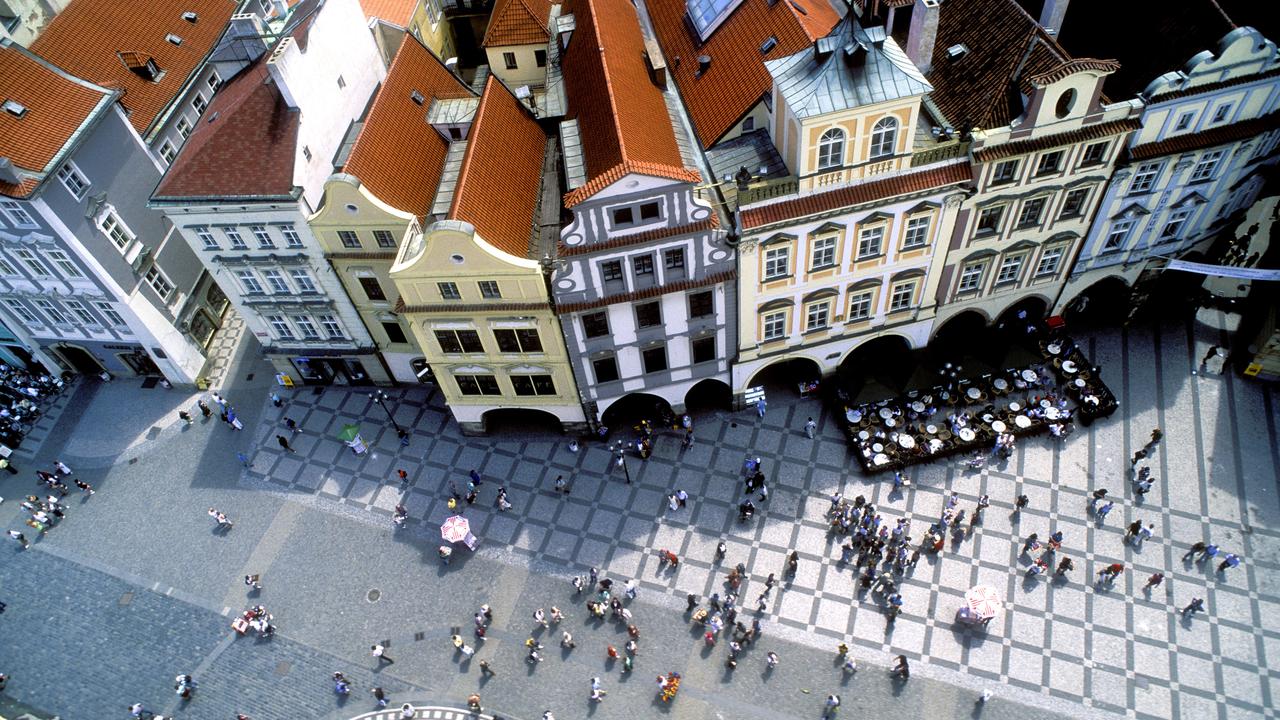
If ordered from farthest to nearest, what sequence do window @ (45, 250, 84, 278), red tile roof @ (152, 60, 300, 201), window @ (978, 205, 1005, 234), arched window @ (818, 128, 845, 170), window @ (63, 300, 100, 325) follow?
window @ (63, 300, 100, 325), window @ (45, 250, 84, 278), red tile roof @ (152, 60, 300, 201), window @ (978, 205, 1005, 234), arched window @ (818, 128, 845, 170)

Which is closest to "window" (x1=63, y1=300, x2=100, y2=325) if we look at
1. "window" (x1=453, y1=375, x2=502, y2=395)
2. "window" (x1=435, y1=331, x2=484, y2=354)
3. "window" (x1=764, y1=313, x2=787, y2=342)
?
"window" (x1=453, y1=375, x2=502, y2=395)

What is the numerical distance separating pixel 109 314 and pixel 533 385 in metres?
30.5

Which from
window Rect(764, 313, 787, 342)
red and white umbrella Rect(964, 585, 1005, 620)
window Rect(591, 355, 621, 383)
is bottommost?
red and white umbrella Rect(964, 585, 1005, 620)

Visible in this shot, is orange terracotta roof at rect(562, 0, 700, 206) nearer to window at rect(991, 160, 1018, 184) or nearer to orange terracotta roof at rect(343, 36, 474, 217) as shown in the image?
orange terracotta roof at rect(343, 36, 474, 217)

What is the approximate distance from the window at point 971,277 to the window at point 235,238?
42.6 meters

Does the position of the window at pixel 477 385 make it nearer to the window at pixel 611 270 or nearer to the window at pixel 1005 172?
the window at pixel 611 270

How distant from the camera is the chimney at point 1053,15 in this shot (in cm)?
4484

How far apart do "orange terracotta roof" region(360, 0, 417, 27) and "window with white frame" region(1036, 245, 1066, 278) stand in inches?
1804

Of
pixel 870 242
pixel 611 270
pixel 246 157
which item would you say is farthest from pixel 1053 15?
pixel 246 157

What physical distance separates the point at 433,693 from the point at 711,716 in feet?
48.4

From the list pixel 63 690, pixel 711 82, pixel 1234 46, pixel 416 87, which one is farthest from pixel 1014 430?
pixel 63 690

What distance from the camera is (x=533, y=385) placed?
4897 centimetres

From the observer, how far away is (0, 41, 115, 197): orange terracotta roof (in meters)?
46.4

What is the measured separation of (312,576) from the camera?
159 ft
